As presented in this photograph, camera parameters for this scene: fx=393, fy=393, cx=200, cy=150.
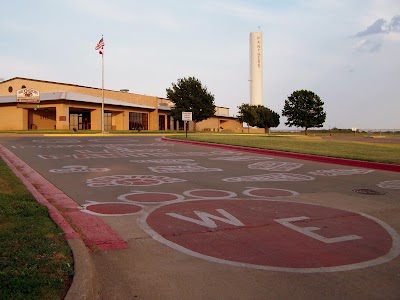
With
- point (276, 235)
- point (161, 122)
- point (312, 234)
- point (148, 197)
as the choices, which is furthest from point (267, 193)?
point (161, 122)

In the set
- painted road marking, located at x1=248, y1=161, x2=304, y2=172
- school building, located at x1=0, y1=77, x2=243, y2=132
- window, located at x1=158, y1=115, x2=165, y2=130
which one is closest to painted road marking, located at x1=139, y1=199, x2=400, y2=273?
painted road marking, located at x1=248, y1=161, x2=304, y2=172

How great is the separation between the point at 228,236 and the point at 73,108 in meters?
55.1

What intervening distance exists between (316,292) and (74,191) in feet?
22.3

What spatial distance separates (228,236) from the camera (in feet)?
18.3

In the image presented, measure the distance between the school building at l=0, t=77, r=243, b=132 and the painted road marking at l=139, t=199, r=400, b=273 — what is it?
148 feet

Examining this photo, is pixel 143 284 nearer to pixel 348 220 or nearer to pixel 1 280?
pixel 1 280

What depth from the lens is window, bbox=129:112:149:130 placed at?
64.4m

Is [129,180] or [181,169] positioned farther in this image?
[181,169]

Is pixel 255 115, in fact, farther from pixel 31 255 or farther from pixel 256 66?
pixel 31 255

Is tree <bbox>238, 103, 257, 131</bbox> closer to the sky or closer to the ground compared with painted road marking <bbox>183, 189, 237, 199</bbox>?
closer to the sky

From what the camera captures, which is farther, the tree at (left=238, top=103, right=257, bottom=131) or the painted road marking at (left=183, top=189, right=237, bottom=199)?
the tree at (left=238, top=103, right=257, bottom=131)

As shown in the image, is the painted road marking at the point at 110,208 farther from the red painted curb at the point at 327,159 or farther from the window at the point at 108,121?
the window at the point at 108,121

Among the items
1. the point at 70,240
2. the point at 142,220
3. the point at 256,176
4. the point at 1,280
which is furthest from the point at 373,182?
the point at 1,280

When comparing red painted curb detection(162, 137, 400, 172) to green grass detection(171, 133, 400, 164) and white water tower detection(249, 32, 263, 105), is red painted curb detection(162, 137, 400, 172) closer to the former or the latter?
green grass detection(171, 133, 400, 164)
